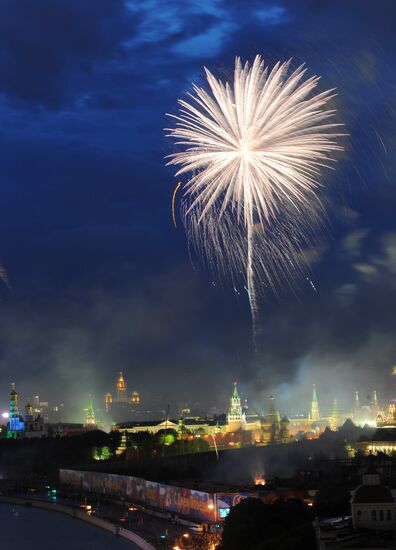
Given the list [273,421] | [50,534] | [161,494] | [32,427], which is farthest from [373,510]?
[32,427]

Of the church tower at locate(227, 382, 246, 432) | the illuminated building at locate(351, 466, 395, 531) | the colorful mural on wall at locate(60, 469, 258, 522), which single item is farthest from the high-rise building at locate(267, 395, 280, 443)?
the illuminated building at locate(351, 466, 395, 531)

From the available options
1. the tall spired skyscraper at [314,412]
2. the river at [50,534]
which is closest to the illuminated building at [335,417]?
the tall spired skyscraper at [314,412]

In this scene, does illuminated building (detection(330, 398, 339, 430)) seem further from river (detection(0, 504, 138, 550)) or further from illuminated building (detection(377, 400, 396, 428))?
river (detection(0, 504, 138, 550))

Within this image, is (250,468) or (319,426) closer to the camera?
(250,468)

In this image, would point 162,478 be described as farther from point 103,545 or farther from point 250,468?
point 103,545

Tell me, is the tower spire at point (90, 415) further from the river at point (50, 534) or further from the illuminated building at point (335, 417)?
the river at point (50, 534)

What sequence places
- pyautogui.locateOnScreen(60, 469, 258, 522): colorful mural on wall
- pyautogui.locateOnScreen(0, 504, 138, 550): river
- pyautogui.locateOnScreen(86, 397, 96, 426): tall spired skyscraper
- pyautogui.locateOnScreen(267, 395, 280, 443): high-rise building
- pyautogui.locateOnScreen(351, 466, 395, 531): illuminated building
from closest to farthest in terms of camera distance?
pyautogui.locateOnScreen(351, 466, 395, 531): illuminated building, pyautogui.locateOnScreen(60, 469, 258, 522): colorful mural on wall, pyautogui.locateOnScreen(0, 504, 138, 550): river, pyautogui.locateOnScreen(267, 395, 280, 443): high-rise building, pyautogui.locateOnScreen(86, 397, 96, 426): tall spired skyscraper

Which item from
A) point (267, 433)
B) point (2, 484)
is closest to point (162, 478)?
point (2, 484)
